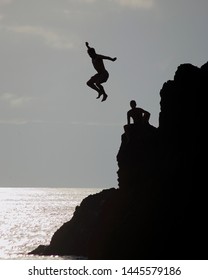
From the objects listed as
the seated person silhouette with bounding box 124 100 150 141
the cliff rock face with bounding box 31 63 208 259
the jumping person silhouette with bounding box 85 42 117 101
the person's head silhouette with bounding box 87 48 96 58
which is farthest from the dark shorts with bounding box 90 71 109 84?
the cliff rock face with bounding box 31 63 208 259

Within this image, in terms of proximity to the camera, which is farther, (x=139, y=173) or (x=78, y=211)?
(x=78, y=211)

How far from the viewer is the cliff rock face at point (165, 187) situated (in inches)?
1214

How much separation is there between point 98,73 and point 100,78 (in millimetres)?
228

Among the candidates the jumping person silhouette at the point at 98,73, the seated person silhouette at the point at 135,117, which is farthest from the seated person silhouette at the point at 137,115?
the jumping person silhouette at the point at 98,73

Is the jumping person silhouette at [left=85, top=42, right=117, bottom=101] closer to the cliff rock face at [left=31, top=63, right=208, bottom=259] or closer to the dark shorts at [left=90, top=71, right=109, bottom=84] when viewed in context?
the dark shorts at [left=90, top=71, right=109, bottom=84]

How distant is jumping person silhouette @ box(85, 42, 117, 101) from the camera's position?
23375 mm

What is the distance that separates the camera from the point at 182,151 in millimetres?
33312

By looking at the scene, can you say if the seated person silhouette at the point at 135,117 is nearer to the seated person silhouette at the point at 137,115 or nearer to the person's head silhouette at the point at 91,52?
the seated person silhouette at the point at 137,115
